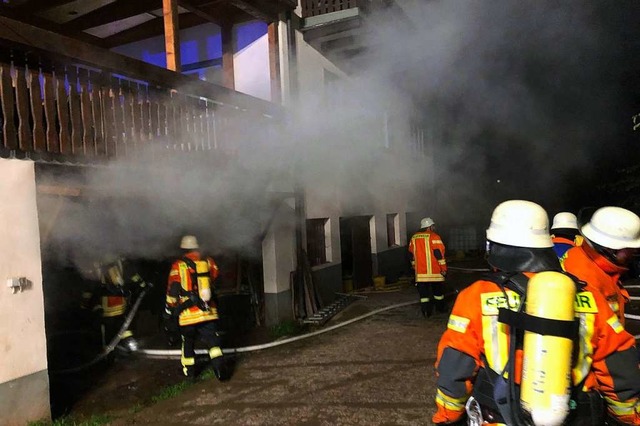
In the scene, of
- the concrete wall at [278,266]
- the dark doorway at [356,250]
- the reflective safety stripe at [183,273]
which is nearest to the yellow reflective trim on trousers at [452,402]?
the reflective safety stripe at [183,273]

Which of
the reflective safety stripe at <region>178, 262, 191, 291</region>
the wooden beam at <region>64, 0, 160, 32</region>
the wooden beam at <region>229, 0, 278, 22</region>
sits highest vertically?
the wooden beam at <region>64, 0, 160, 32</region>

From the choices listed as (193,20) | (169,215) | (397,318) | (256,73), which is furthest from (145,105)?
(397,318)

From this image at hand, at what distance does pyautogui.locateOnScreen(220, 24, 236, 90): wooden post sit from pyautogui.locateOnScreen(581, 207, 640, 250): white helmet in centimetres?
662

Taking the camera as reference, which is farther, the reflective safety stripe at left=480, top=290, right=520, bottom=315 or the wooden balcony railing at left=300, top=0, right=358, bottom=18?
the wooden balcony railing at left=300, top=0, right=358, bottom=18

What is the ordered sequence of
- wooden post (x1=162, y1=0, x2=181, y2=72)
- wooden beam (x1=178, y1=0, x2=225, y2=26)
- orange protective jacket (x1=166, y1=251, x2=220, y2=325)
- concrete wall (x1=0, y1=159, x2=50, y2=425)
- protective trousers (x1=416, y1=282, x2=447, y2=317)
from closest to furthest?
concrete wall (x1=0, y1=159, x2=50, y2=425) < orange protective jacket (x1=166, y1=251, x2=220, y2=325) < wooden post (x1=162, y1=0, x2=181, y2=72) < wooden beam (x1=178, y1=0, x2=225, y2=26) < protective trousers (x1=416, y1=282, x2=447, y2=317)

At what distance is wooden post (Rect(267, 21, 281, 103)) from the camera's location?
24.2ft

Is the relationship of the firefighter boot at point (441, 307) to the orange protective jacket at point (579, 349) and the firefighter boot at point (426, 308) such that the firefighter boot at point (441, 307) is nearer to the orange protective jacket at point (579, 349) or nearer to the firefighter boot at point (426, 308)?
the firefighter boot at point (426, 308)

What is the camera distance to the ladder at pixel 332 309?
736 cm

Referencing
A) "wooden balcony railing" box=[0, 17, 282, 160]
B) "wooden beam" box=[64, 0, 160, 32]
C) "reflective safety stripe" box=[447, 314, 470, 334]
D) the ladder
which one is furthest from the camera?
the ladder

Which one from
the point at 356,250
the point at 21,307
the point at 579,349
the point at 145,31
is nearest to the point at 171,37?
the point at 145,31

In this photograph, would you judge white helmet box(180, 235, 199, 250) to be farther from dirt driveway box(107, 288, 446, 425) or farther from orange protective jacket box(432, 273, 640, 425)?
orange protective jacket box(432, 273, 640, 425)

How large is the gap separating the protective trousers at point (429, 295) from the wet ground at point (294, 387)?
2.67 feet

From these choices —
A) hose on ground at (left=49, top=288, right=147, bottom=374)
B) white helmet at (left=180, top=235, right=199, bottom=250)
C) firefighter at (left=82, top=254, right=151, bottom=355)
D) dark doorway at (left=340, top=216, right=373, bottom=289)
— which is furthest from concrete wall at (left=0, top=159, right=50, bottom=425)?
dark doorway at (left=340, top=216, right=373, bottom=289)

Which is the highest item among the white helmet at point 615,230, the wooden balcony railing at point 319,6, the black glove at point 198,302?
the wooden balcony railing at point 319,6
